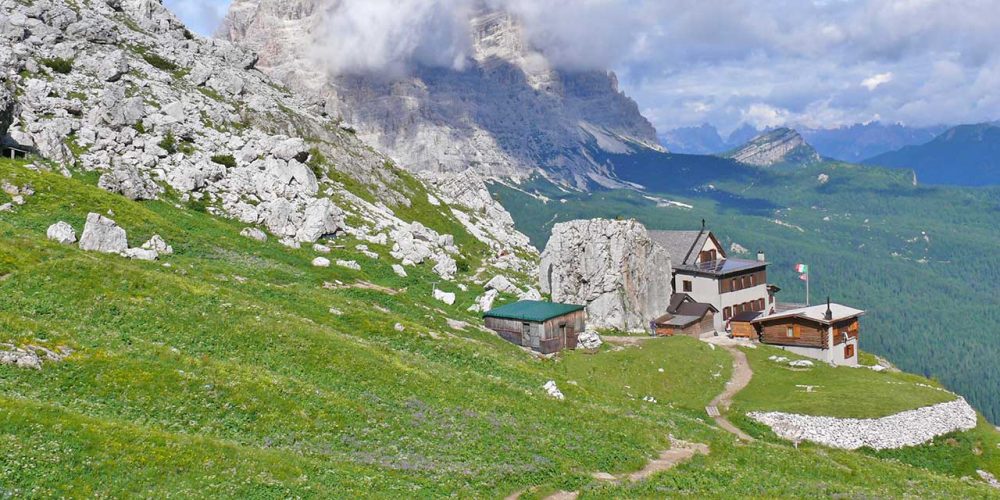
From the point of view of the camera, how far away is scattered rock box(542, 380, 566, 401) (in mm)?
42900

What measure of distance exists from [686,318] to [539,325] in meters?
27.6

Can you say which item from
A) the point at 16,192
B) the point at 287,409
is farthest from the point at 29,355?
the point at 16,192

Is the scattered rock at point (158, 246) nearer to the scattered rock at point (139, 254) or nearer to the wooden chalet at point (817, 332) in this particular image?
the scattered rock at point (139, 254)

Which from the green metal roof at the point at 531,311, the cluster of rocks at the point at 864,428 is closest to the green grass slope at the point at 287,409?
the cluster of rocks at the point at 864,428

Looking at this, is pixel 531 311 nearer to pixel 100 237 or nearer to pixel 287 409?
pixel 287 409

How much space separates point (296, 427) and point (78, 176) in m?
60.6

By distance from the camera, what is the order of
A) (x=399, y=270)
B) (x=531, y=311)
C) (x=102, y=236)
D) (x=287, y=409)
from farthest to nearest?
(x=399, y=270)
(x=531, y=311)
(x=102, y=236)
(x=287, y=409)

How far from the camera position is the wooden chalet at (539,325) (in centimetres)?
6450

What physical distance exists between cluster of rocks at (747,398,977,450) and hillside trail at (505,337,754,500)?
348cm

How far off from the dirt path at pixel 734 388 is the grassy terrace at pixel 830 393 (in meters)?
0.76

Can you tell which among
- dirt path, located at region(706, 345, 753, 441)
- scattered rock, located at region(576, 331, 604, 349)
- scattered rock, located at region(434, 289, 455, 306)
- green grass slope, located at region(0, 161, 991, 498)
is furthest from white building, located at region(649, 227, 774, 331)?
green grass slope, located at region(0, 161, 991, 498)

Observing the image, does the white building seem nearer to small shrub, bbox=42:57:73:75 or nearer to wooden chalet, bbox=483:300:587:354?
wooden chalet, bbox=483:300:587:354

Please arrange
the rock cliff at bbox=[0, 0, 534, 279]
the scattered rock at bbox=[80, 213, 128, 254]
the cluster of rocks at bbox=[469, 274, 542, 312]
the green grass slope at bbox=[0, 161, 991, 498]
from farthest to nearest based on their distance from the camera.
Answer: the rock cliff at bbox=[0, 0, 534, 279], the cluster of rocks at bbox=[469, 274, 542, 312], the scattered rock at bbox=[80, 213, 128, 254], the green grass slope at bbox=[0, 161, 991, 498]

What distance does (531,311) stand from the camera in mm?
66562
